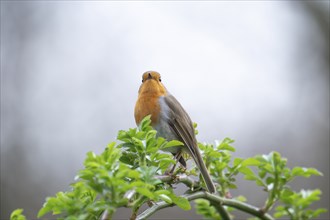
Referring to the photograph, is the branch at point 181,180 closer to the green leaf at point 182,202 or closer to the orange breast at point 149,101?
the green leaf at point 182,202

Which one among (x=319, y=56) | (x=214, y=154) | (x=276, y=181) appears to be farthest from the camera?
(x=319, y=56)

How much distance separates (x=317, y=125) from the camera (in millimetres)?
6039

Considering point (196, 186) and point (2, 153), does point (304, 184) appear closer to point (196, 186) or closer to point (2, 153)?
point (2, 153)

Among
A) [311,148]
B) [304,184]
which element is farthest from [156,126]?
[311,148]

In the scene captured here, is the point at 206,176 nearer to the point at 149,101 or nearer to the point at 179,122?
the point at 179,122

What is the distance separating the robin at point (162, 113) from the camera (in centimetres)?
198

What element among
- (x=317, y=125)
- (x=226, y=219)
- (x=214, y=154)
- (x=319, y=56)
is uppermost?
(x=319, y=56)

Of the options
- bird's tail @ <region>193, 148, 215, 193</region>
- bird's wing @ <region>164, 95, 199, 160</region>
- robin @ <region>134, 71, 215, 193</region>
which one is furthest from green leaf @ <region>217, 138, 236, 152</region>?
robin @ <region>134, 71, 215, 193</region>

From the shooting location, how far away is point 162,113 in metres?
2.11

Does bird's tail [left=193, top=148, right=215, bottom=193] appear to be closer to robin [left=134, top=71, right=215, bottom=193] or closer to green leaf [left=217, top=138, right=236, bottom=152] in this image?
green leaf [left=217, top=138, right=236, bottom=152]

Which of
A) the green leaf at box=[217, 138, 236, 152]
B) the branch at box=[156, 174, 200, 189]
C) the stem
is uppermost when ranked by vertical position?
the green leaf at box=[217, 138, 236, 152]

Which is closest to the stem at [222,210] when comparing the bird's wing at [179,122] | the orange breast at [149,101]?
the bird's wing at [179,122]

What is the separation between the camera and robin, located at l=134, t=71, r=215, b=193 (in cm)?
198

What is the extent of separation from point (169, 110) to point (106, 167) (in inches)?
47.8
